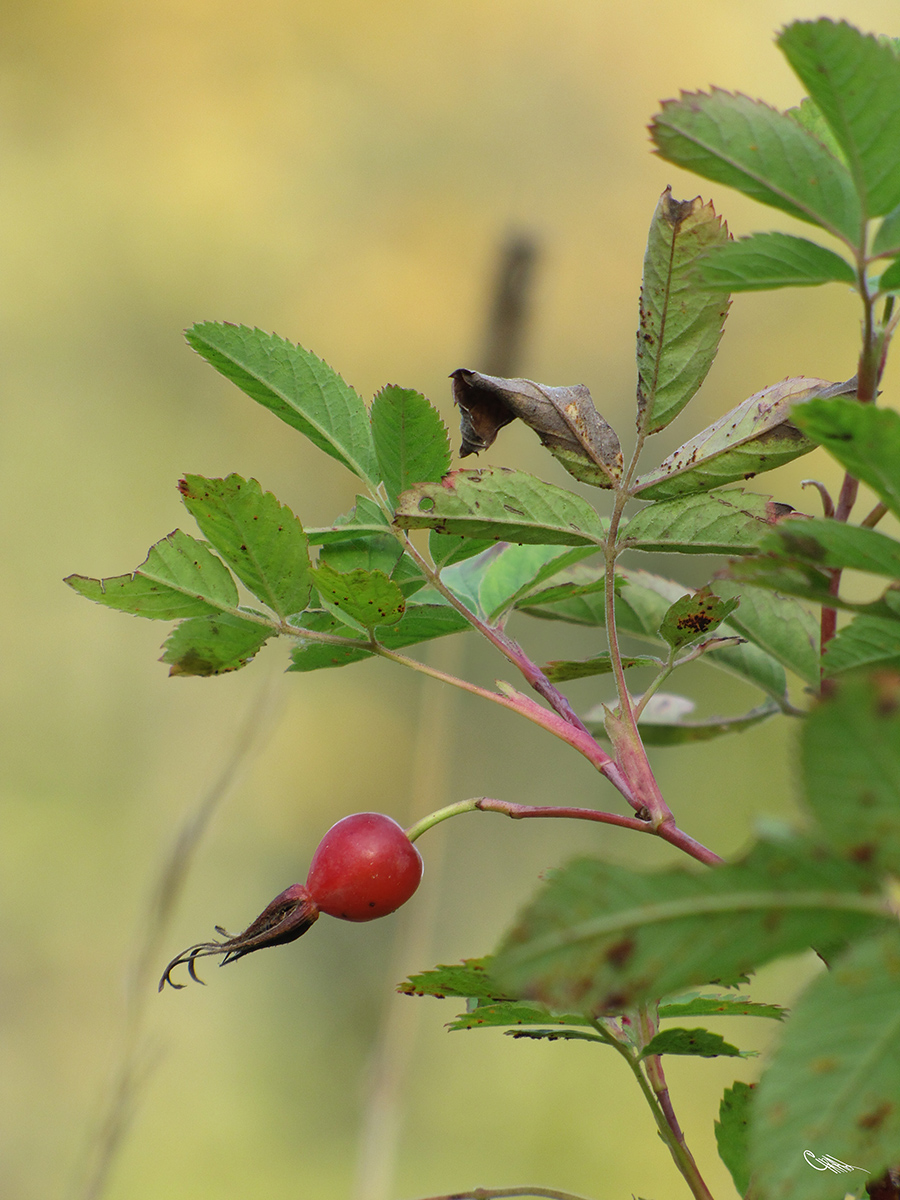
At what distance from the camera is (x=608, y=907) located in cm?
21

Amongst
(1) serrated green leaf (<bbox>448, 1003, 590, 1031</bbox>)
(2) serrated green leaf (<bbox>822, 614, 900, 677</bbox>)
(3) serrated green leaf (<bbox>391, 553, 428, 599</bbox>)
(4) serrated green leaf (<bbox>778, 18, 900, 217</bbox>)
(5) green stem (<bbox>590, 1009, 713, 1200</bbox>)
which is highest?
(4) serrated green leaf (<bbox>778, 18, 900, 217</bbox>)

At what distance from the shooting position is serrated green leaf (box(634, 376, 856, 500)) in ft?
1.18

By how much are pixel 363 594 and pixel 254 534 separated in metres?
0.06

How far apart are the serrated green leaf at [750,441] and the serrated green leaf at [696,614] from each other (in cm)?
5

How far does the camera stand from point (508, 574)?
1.71ft

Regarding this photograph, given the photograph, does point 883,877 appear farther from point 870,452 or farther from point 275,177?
point 275,177

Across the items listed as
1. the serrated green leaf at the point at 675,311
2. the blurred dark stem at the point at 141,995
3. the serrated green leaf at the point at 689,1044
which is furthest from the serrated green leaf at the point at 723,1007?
the blurred dark stem at the point at 141,995

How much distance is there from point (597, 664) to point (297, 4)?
242 inches

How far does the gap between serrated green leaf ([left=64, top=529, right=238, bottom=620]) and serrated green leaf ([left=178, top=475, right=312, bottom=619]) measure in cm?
2

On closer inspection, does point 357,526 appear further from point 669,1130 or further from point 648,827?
point 669,1130

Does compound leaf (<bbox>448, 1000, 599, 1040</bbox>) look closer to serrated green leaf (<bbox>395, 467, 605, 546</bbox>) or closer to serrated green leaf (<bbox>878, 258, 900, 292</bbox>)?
serrated green leaf (<bbox>395, 467, 605, 546</bbox>)

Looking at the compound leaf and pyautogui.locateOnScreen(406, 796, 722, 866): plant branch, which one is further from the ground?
pyautogui.locateOnScreen(406, 796, 722, 866): plant branch

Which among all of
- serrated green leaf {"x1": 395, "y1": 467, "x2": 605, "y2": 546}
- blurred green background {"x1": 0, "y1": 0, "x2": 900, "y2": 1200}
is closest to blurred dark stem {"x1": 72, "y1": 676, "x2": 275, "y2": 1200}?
blurred green background {"x1": 0, "y1": 0, "x2": 900, "y2": 1200}

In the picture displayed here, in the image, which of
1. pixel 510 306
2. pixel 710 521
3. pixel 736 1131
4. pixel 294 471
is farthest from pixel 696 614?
pixel 294 471
